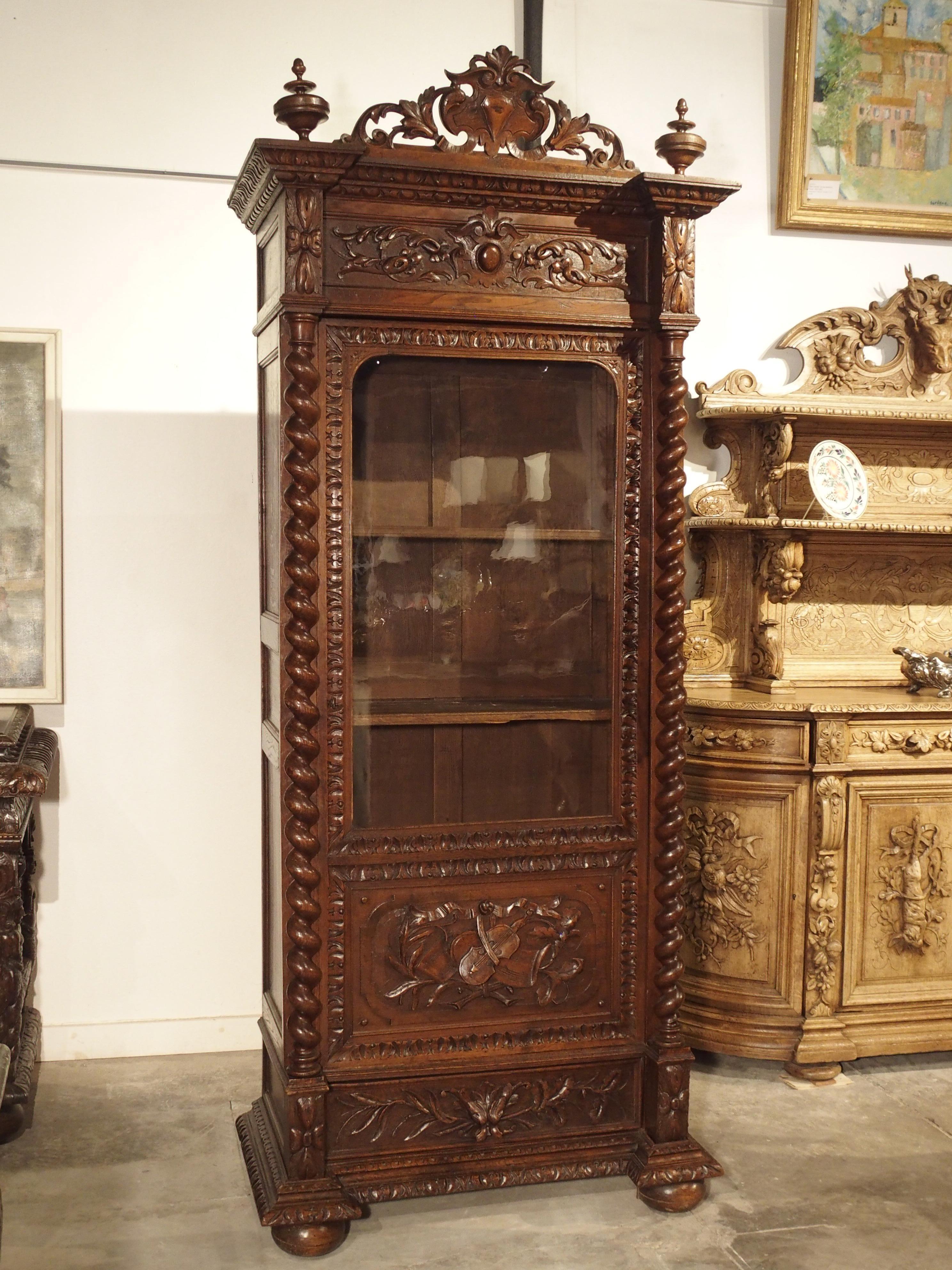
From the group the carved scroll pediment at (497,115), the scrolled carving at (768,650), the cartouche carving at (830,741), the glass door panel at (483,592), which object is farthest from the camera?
the scrolled carving at (768,650)

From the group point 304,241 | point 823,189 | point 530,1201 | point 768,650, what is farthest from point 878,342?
point 530,1201

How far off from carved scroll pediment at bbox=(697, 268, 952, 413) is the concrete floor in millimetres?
2131

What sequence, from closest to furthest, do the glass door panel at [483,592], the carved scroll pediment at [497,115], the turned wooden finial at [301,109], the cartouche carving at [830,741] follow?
1. the turned wooden finial at [301,109]
2. the carved scroll pediment at [497,115]
3. the glass door panel at [483,592]
4. the cartouche carving at [830,741]

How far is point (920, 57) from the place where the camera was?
401 cm

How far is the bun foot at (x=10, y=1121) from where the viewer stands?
3084mm

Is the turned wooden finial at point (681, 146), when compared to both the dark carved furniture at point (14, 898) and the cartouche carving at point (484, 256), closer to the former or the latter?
the cartouche carving at point (484, 256)

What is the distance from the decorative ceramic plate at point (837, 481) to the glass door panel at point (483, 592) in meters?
1.21

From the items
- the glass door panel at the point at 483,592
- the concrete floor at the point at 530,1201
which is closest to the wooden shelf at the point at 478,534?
the glass door panel at the point at 483,592

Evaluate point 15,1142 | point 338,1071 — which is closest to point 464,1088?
point 338,1071

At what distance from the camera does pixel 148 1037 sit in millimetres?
3711

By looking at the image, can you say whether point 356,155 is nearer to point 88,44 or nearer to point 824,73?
point 88,44

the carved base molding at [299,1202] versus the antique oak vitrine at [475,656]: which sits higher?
the antique oak vitrine at [475,656]

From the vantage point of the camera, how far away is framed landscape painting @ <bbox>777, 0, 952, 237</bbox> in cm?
393

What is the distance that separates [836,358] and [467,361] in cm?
173
